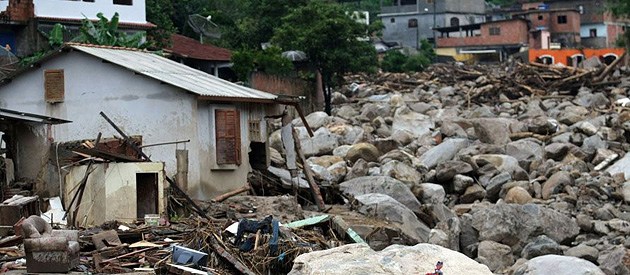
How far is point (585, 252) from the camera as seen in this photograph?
64.3 ft

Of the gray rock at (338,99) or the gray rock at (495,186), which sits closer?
the gray rock at (495,186)

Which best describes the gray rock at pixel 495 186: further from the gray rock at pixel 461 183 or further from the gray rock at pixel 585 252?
the gray rock at pixel 585 252

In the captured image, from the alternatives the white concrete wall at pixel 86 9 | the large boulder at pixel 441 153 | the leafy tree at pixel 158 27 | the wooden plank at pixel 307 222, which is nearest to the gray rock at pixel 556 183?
the large boulder at pixel 441 153

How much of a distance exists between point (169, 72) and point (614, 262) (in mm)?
9108

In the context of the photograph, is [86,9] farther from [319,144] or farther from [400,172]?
[400,172]

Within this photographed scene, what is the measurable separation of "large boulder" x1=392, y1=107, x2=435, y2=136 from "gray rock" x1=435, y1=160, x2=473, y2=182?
875 cm

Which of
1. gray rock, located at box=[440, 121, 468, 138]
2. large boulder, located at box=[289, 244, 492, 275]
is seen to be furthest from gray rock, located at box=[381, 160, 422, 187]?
large boulder, located at box=[289, 244, 492, 275]

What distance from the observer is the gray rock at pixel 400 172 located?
26453mm

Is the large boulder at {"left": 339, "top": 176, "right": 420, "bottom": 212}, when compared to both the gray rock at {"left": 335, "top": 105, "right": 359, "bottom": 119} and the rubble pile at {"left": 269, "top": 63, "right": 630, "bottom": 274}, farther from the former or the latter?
the gray rock at {"left": 335, "top": 105, "right": 359, "bottom": 119}

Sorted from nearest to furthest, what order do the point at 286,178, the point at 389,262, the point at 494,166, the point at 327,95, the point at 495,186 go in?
1. the point at 389,262
2. the point at 286,178
3. the point at 495,186
4. the point at 494,166
5. the point at 327,95

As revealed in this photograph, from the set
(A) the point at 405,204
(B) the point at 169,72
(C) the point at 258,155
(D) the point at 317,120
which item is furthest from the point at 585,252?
(D) the point at 317,120

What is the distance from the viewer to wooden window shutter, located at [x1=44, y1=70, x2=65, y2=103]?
69.8ft

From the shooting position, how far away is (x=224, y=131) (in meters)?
21.1

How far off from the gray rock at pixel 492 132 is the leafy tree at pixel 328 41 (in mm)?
9391
